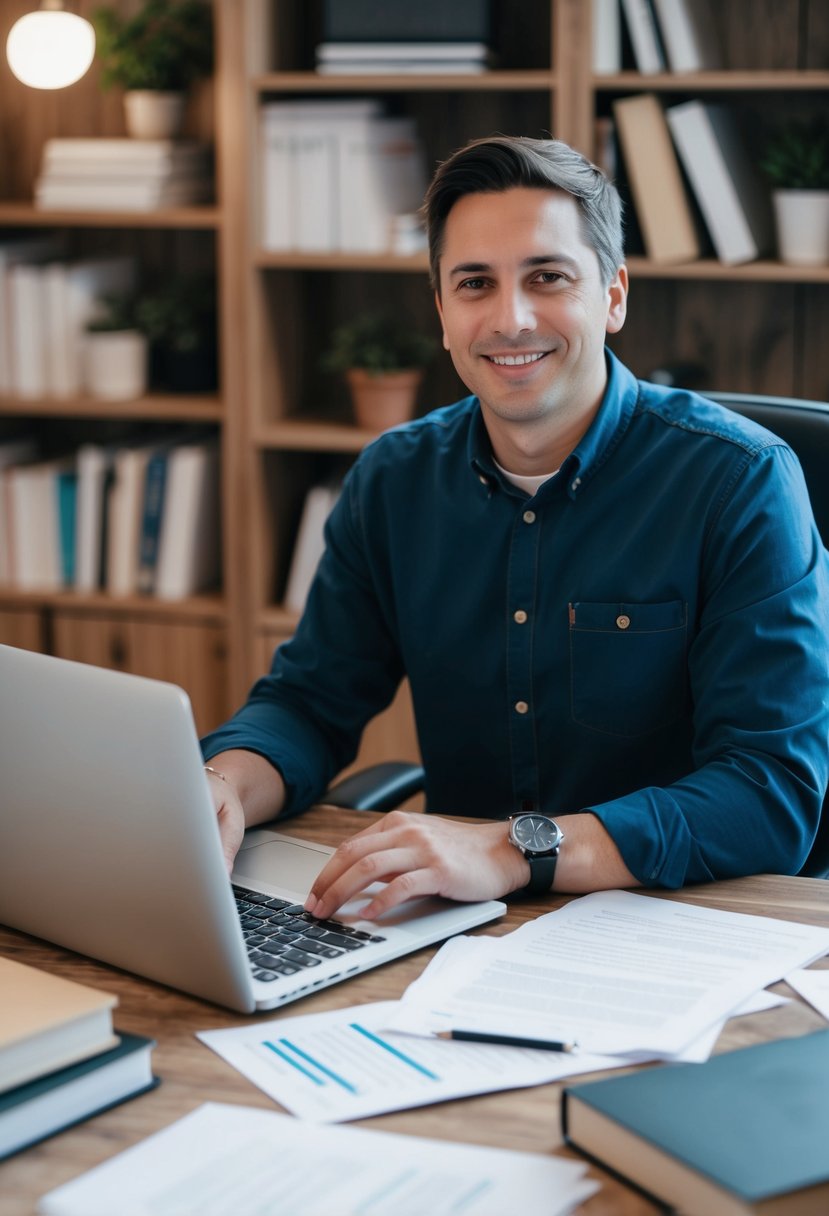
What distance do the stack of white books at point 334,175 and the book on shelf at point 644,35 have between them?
49 centimetres

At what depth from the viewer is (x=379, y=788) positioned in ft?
5.92

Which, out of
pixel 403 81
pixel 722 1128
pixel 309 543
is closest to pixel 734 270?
pixel 403 81

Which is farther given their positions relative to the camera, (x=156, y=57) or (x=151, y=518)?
(x=151, y=518)

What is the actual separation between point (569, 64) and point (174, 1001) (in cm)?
207

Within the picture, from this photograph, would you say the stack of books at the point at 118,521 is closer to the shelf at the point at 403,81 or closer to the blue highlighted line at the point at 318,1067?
the shelf at the point at 403,81

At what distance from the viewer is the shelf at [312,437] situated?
2969 mm

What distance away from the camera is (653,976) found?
3.59 ft

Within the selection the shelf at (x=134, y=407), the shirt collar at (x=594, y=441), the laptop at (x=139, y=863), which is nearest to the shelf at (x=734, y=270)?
the shelf at (x=134, y=407)

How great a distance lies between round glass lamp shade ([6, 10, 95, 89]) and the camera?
2537 millimetres

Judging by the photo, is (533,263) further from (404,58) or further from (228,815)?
(404,58)

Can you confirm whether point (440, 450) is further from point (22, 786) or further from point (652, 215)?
point (652, 215)

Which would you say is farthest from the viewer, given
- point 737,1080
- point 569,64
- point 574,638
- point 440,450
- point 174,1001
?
point 569,64

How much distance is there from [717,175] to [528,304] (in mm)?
1229

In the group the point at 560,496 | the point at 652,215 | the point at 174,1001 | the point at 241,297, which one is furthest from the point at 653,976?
the point at 241,297
